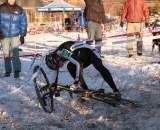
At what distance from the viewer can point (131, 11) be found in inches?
616

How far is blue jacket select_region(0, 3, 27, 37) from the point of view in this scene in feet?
42.0

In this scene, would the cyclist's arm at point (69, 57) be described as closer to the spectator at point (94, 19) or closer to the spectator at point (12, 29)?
the spectator at point (12, 29)

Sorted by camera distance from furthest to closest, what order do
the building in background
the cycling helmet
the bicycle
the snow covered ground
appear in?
the building in background < the cycling helmet < the bicycle < the snow covered ground

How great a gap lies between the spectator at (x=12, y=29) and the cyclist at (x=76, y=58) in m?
3.32

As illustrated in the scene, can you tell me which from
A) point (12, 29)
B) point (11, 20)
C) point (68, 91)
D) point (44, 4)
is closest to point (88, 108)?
point (68, 91)

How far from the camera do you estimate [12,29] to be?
1284 centimetres

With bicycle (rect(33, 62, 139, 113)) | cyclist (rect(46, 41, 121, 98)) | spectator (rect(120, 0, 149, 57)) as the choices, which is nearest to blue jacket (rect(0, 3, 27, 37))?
cyclist (rect(46, 41, 121, 98))

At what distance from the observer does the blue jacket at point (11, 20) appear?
1281 cm

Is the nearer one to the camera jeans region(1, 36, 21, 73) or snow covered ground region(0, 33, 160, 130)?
snow covered ground region(0, 33, 160, 130)

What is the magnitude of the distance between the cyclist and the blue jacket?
3307mm

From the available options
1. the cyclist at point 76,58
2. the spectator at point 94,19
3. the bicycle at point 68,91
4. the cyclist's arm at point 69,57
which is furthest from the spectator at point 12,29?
the cyclist's arm at point 69,57

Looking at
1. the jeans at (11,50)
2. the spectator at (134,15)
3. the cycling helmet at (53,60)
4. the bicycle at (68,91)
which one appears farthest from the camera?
the spectator at (134,15)

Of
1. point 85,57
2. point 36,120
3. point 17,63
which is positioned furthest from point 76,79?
point 17,63

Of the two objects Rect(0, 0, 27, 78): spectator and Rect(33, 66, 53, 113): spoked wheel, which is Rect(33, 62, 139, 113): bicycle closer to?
Rect(33, 66, 53, 113): spoked wheel
